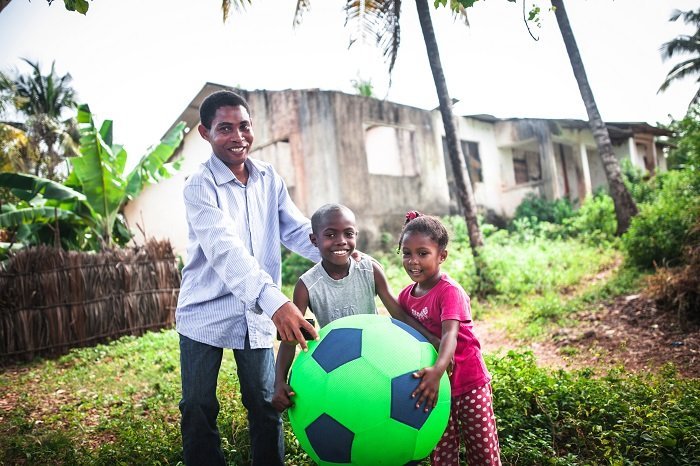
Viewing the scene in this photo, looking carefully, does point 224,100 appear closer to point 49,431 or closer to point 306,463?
point 306,463

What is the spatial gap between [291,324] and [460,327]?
0.79m

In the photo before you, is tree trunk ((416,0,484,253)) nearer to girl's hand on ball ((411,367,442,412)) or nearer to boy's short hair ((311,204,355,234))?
boy's short hair ((311,204,355,234))

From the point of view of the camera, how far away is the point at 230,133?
2562mm

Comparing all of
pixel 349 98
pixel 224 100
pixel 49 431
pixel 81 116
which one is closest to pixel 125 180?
pixel 81 116

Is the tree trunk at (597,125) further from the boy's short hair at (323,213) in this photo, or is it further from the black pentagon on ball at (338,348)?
the black pentagon on ball at (338,348)

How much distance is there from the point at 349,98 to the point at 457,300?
1107 centimetres

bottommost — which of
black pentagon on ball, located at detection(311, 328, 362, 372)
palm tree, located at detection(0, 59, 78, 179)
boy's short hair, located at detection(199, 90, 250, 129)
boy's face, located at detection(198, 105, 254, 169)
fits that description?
black pentagon on ball, located at detection(311, 328, 362, 372)

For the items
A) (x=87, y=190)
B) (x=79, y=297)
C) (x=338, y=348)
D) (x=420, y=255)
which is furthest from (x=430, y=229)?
(x=87, y=190)

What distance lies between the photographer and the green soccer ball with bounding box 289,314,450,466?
1.92m

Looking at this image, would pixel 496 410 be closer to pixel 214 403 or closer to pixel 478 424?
pixel 478 424

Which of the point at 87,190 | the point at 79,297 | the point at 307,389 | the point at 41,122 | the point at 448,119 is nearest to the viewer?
the point at 307,389

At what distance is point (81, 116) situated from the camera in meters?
8.62

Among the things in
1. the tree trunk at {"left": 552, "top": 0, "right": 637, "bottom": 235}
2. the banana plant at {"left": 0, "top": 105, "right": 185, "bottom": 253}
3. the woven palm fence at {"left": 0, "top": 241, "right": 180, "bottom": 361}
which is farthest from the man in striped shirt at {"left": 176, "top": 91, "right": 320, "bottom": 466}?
the tree trunk at {"left": 552, "top": 0, "right": 637, "bottom": 235}

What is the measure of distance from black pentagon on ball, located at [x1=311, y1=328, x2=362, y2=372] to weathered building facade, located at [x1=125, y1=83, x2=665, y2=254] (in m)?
8.50
